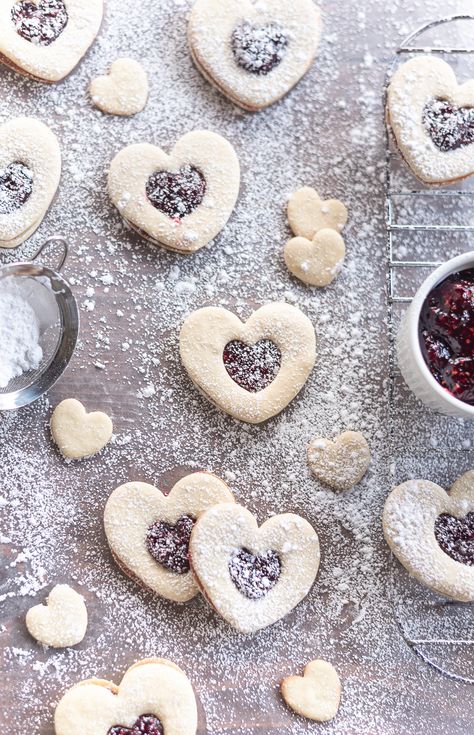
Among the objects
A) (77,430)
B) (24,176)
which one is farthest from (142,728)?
(24,176)

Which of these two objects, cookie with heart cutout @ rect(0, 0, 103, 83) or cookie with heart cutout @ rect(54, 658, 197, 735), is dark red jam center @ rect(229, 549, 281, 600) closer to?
Result: cookie with heart cutout @ rect(54, 658, 197, 735)

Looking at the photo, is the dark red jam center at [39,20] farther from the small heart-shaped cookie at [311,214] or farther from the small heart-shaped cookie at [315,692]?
the small heart-shaped cookie at [315,692]

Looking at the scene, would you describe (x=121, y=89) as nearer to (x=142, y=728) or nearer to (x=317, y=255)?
(x=317, y=255)

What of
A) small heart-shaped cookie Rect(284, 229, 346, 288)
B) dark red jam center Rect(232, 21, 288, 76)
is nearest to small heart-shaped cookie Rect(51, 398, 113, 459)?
small heart-shaped cookie Rect(284, 229, 346, 288)

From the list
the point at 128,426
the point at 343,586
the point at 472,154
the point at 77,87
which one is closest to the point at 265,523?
the point at 343,586

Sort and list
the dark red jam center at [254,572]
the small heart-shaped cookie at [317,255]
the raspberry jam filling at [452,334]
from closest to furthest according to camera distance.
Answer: the raspberry jam filling at [452,334] < the dark red jam center at [254,572] < the small heart-shaped cookie at [317,255]

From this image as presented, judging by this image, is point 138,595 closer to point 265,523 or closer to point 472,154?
point 265,523

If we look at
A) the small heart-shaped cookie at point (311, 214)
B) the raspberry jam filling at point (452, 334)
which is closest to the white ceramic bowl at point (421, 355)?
the raspberry jam filling at point (452, 334)
